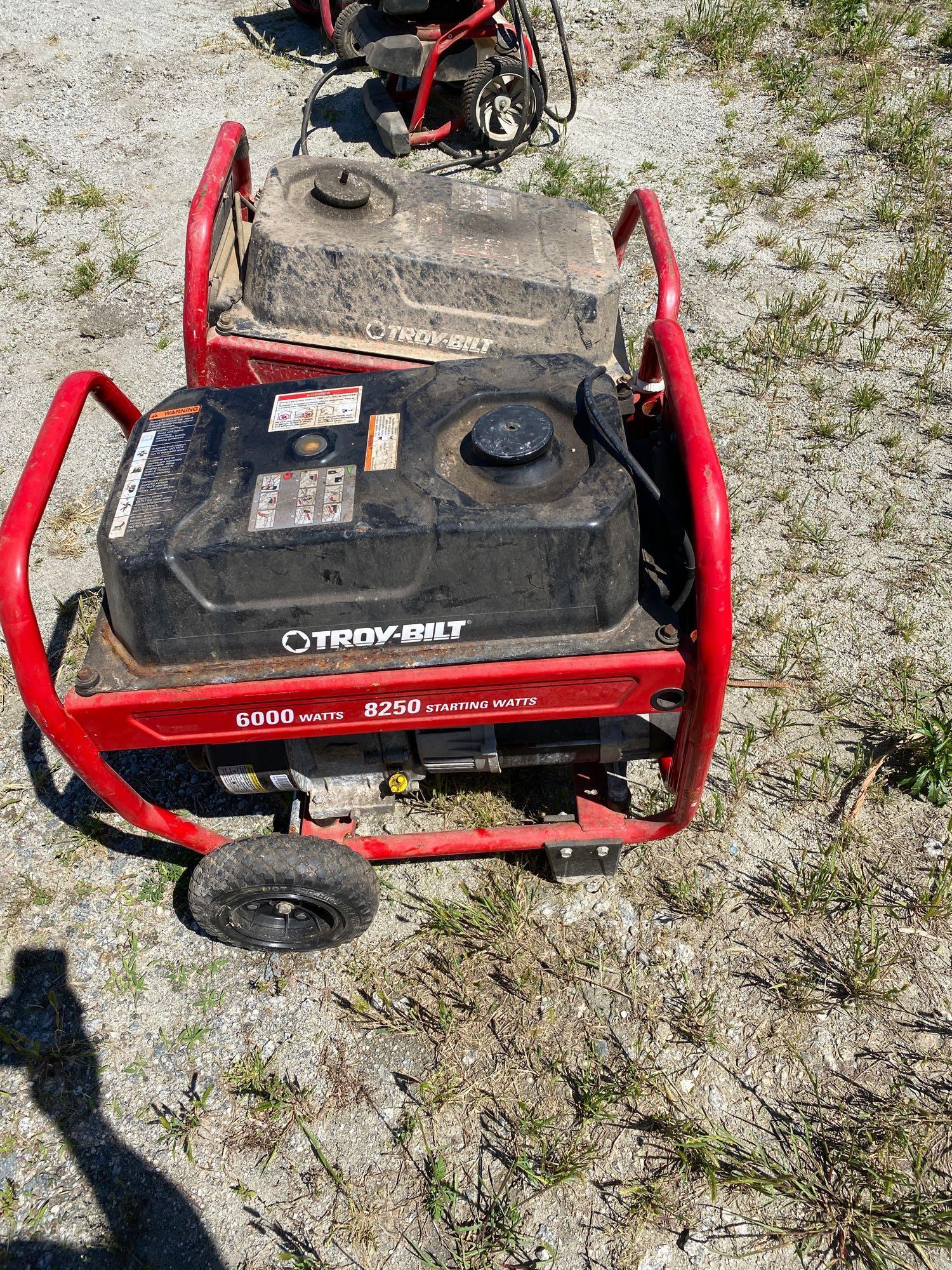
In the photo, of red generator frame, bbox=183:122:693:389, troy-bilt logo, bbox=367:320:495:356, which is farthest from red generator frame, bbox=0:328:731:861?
troy-bilt logo, bbox=367:320:495:356

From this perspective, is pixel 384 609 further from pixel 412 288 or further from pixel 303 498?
pixel 412 288

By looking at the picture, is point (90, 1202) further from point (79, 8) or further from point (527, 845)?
point (79, 8)

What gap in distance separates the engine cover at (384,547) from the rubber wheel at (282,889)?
1.89 ft

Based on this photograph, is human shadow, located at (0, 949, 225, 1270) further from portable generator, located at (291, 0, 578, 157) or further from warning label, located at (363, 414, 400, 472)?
portable generator, located at (291, 0, 578, 157)

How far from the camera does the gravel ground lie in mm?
2342

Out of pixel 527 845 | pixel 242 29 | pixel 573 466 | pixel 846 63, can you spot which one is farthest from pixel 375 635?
pixel 242 29

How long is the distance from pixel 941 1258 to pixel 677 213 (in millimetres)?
5250

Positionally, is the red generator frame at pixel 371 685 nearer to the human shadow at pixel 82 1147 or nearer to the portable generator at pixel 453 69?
the human shadow at pixel 82 1147

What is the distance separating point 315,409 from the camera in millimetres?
2500

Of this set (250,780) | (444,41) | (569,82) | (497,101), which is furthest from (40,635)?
(569,82)

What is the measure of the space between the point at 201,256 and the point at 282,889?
2022mm

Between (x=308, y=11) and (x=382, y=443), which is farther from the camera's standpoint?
(x=308, y=11)

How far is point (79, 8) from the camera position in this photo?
7750 millimetres

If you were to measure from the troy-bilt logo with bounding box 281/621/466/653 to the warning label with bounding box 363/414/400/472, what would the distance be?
395 millimetres
